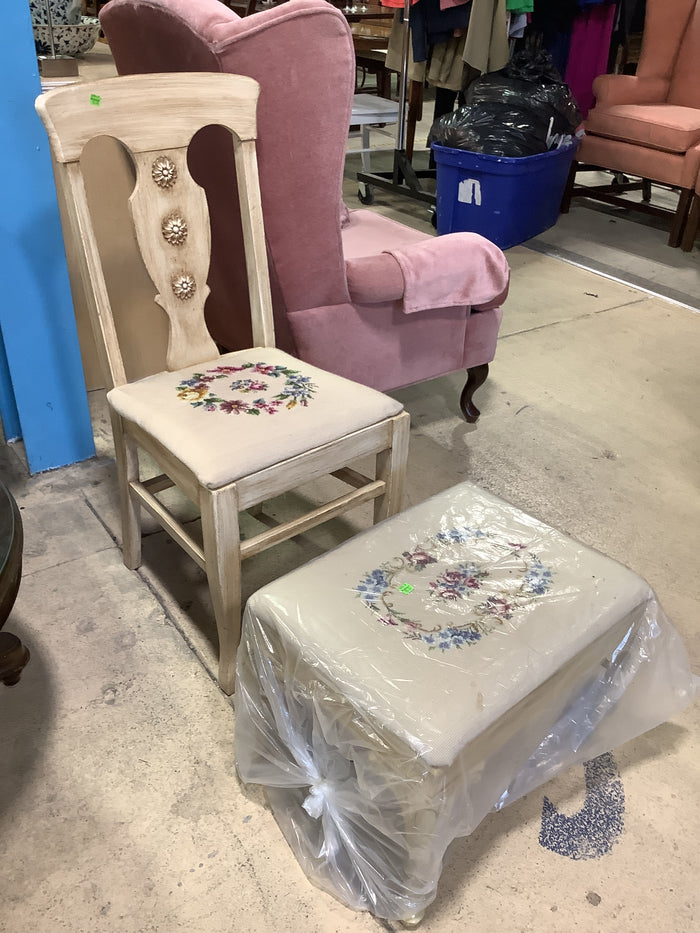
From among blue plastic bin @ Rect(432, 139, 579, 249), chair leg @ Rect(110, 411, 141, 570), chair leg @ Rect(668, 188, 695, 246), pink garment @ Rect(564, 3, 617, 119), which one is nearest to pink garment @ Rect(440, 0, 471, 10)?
blue plastic bin @ Rect(432, 139, 579, 249)

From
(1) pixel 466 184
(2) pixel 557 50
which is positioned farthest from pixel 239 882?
(2) pixel 557 50

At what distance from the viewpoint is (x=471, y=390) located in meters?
2.27

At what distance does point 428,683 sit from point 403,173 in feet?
11.7

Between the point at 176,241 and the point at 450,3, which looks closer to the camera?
the point at 176,241

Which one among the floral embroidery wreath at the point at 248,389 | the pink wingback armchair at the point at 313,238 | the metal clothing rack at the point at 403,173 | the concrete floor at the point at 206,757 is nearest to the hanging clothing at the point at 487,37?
the metal clothing rack at the point at 403,173

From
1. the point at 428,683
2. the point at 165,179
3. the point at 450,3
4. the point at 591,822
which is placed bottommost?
the point at 591,822

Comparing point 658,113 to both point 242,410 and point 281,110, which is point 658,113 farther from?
point 242,410

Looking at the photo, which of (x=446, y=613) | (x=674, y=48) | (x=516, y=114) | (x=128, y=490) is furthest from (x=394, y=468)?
(x=674, y=48)

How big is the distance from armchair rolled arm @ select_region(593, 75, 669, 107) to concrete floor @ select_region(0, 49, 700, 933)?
2.47 metres

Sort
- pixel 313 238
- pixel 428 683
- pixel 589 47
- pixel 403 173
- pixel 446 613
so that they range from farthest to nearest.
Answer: pixel 589 47 < pixel 403 173 < pixel 313 238 < pixel 446 613 < pixel 428 683

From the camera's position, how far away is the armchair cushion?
3553mm

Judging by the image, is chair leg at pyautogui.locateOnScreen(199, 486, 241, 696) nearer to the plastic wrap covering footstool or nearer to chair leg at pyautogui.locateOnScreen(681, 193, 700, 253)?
the plastic wrap covering footstool

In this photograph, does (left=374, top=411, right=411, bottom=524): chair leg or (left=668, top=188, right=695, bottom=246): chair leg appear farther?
(left=668, top=188, right=695, bottom=246): chair leg

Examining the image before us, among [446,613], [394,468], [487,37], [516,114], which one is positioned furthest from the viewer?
[487,37]
